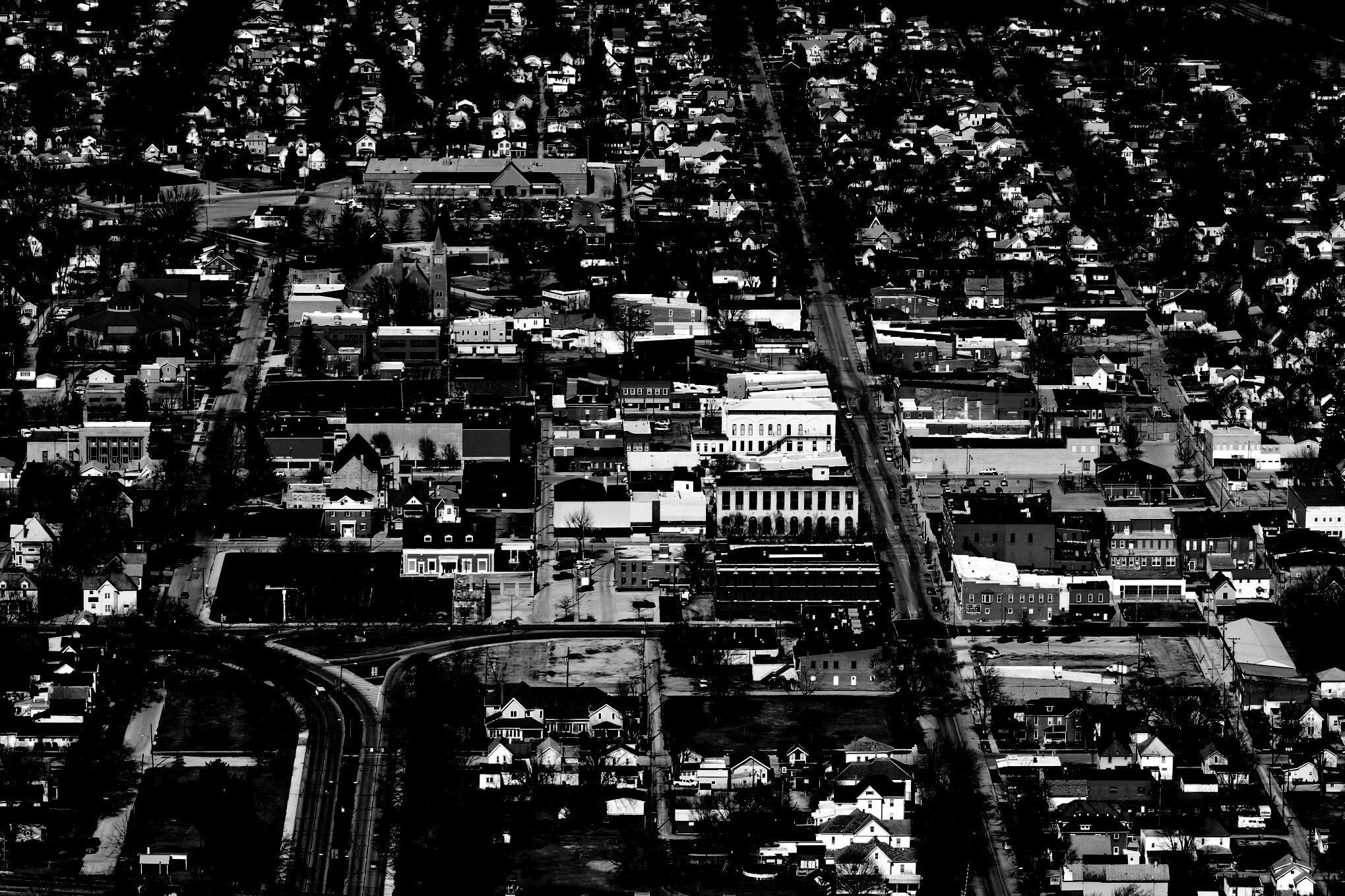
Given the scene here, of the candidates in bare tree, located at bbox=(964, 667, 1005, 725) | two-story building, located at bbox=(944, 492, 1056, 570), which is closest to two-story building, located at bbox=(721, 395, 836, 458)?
two-story building, located at bbox=(944, 492, 1056, 570)

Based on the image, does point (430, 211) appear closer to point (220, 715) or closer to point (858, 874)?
point (220, 715)

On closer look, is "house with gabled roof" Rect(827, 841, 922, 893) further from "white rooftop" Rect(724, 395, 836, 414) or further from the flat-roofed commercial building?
"white rooftop" Rect(724, 395, 836, 414)

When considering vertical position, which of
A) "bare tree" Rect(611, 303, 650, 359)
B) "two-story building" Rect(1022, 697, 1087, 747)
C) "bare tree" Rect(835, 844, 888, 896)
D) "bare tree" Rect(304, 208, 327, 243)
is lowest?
"bare tree" Rect(835, 844, 888, 896)

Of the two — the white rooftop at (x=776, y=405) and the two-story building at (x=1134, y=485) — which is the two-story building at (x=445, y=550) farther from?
the two-story building at (x=1134, y=485)

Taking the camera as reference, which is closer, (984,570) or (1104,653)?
(1104,653)

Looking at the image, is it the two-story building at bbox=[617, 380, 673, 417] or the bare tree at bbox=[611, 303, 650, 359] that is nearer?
the two-story building at bbox=[617, 380, 673, 417]

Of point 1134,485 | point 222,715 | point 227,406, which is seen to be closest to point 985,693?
point 1134,485
